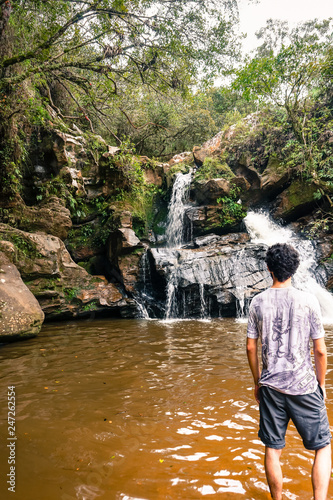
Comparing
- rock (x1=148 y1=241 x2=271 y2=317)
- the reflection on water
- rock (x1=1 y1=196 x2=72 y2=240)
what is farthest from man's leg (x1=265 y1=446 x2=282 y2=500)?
rock (x1=1 y1=196 x2=72 y2=240)

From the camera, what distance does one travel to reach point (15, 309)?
6.45 m

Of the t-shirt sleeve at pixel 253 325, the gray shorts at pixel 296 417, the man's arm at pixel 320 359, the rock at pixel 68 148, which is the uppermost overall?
the rock at pixel 68 148

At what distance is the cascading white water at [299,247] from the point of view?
10133 mm

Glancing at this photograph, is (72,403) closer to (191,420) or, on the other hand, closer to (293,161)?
(191,420)

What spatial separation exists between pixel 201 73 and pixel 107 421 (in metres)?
10.1

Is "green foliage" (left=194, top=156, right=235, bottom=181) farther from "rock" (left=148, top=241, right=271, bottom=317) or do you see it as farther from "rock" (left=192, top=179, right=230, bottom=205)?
"rock" (left=148, top=241, right=271, bottom=317)

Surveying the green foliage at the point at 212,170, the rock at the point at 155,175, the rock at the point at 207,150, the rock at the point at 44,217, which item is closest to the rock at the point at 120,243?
the rock at the point at 44,217

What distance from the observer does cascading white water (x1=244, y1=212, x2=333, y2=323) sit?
10.1 meters

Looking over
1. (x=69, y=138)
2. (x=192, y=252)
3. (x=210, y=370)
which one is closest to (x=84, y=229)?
(x=69, y=138)

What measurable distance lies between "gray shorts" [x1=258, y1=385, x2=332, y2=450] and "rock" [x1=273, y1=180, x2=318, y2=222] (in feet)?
43.7

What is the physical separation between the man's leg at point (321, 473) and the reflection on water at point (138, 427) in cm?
38

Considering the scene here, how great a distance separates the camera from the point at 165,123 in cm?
2009

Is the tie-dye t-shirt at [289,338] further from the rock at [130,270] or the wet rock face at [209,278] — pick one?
the rock at [130,270]

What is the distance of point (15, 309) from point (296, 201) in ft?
42.5
